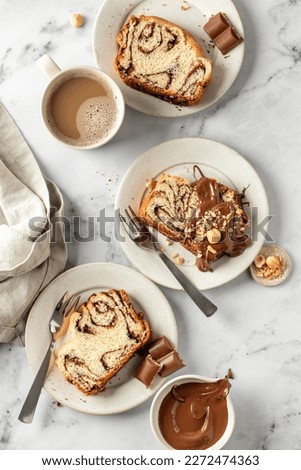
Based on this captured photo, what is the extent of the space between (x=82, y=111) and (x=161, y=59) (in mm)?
333

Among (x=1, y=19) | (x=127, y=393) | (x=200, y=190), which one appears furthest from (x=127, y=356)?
(x=1, y=19)

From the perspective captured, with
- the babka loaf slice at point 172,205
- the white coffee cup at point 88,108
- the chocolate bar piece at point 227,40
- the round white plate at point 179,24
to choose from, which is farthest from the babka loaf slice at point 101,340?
Result: the chocolate bar piece at point 227,40

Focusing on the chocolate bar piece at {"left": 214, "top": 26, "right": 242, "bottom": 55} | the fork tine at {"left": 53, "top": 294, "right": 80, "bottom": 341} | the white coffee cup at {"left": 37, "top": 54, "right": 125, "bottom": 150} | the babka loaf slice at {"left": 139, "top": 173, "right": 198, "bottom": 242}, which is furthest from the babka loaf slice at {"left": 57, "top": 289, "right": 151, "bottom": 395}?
the chocolate bar piece at {"left": 214, "top": 26, "right": 242, "bottom": 55}

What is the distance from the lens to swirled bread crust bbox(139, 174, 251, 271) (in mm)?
2217

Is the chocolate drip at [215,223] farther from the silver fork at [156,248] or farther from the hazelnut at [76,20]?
the hazelnut at [76,20]

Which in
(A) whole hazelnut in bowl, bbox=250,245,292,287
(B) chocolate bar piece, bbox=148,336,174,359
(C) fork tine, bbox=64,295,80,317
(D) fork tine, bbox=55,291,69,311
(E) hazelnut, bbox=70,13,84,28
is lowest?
(A) whole hazelnut in bowl, bbox=250,245,292,287

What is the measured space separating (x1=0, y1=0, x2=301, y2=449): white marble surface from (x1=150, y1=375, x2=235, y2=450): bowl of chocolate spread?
0.15 m

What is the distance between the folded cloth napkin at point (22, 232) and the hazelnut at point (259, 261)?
2.27ft

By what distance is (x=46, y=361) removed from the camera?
7.51 ft

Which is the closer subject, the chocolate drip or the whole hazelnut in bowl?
the chocolate drip

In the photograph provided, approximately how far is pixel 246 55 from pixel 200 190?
547 mm

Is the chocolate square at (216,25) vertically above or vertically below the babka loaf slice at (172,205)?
above

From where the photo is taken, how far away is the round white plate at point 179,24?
7.48 ft

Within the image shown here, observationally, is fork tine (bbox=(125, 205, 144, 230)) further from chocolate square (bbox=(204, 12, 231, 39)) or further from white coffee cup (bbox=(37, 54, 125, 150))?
chocolate square (bbox=(204, 12, 231, 39))
